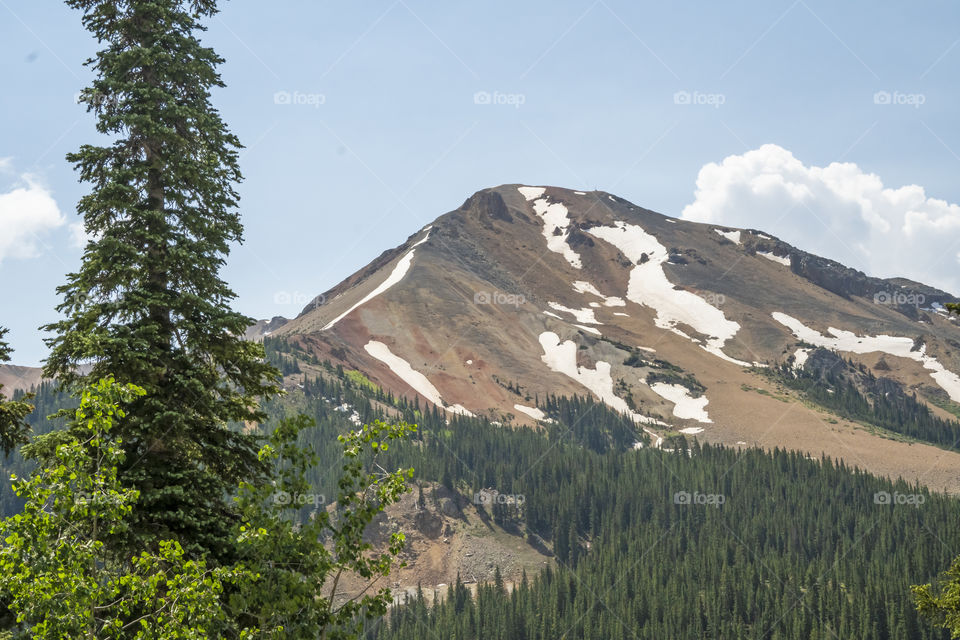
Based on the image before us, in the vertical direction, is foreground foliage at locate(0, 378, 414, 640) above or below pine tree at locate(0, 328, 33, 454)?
below

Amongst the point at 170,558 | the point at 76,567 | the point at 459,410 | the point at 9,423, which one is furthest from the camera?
the point at 459,410

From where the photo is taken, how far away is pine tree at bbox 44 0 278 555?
1823 centimetres

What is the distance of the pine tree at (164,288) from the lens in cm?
1823

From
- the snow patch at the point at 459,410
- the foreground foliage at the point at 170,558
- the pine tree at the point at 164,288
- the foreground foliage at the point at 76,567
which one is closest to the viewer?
the foreground foliage at the point at 76,567

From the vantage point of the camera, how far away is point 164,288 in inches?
781

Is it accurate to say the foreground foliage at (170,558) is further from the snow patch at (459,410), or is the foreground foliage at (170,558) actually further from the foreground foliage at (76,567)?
the snow patch at (459,410)

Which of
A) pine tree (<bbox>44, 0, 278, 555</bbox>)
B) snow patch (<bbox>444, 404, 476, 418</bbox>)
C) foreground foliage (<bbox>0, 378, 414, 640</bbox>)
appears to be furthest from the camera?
snow patch (<bbox>444, 404, 476, 418</bbox>)

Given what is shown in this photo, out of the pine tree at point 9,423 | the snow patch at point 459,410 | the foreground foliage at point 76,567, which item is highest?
the snow patch at point 459,410

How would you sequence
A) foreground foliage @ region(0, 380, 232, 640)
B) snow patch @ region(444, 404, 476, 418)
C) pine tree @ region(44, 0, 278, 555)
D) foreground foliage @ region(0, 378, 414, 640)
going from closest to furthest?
1. foreground foliage @ region(0, 380, 232, 640)
2. foreground foliage @ region(0, 378, 414, 640)
3. pine tree @ region(44, 0, 278, 555)
4. snow patch @ region(444, 404, 476, 418)

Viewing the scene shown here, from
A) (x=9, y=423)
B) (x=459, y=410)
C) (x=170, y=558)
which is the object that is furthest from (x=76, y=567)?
(x=459, y=410)

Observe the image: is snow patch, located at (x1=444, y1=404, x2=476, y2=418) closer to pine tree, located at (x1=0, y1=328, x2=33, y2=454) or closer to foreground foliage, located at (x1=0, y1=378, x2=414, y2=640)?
pine tree, located at (x1=0, y1=328, x2=33, y2=454)

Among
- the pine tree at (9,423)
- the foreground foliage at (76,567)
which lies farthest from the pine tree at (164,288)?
the foreground foliage at (76,567)

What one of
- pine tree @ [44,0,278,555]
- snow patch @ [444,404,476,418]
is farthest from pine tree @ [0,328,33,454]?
snow patch @ [444,404,476,418]

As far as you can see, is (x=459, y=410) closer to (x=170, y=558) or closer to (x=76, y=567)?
(x=170, y=558)
